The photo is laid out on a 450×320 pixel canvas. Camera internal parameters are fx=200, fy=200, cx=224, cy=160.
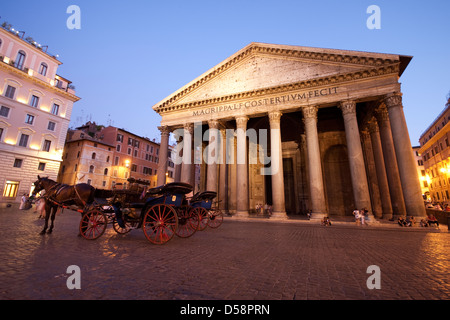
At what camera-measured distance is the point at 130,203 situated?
566 centimetres

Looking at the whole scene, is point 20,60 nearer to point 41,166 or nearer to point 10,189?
point 41,166

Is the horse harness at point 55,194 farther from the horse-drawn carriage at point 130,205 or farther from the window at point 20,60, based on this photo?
the window at point 20,60

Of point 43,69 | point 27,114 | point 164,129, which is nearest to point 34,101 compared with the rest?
point 27,114

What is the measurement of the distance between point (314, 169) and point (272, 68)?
354 inches

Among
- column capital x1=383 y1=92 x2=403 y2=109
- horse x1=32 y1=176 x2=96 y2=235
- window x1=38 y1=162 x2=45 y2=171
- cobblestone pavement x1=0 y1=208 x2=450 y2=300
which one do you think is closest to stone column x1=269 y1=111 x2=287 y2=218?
column capital x1=383 y1=92 x2=403 y2=109

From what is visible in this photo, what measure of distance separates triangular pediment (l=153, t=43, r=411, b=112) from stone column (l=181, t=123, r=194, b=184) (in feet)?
8.46

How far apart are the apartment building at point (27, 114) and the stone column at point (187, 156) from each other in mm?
19666

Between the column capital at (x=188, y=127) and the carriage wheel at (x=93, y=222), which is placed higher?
the column capital at (x=188, y=127)

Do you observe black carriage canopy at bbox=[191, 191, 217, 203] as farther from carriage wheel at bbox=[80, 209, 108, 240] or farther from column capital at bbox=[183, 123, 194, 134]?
column capital at bbox=[183, 123, 194, 134]

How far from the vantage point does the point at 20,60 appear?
79.1 ft

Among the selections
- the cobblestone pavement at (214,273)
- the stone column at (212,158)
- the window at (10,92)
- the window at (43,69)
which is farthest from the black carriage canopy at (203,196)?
the window at (43,69)

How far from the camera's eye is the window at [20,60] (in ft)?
77.8
